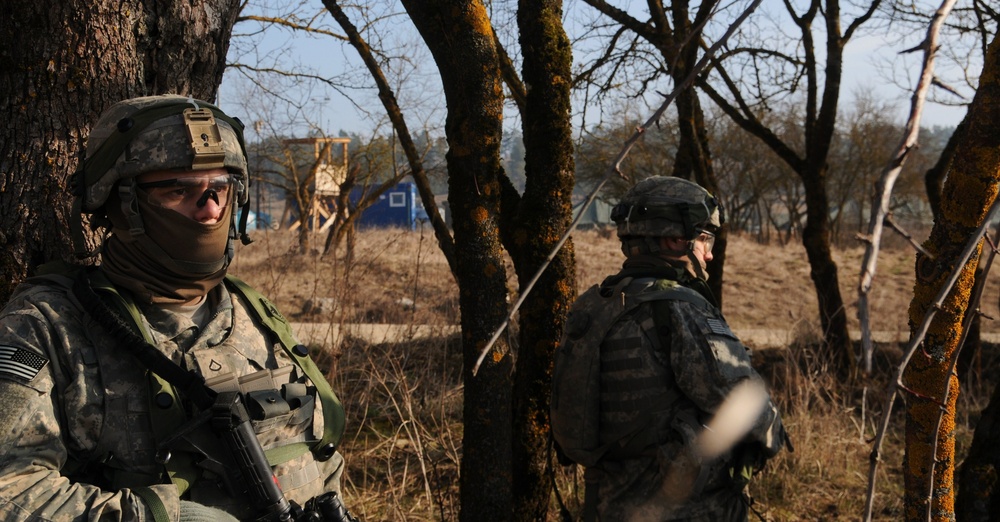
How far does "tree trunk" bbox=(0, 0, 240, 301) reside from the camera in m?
2.40

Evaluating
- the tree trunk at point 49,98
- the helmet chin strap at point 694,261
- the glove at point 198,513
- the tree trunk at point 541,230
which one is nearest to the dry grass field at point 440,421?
the tree trunk at point 541,230

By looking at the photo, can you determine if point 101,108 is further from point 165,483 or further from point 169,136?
point 165,483

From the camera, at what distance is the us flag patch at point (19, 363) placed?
161 cm

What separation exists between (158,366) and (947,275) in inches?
77.8

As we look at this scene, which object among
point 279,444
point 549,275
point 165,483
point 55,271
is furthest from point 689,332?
point 55,271

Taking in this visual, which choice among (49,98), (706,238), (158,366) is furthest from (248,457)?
(706,238)

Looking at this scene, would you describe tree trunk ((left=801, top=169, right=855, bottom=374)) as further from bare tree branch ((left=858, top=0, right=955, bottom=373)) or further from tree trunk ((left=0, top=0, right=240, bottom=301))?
bare tree branch ((left=858, top=0, right=955, bottom=373))

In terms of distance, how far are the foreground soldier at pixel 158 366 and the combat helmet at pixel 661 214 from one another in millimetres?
1412

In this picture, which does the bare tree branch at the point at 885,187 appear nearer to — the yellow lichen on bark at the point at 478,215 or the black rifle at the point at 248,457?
the black rifle at the point at 248,457

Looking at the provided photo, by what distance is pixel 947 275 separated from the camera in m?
2.26

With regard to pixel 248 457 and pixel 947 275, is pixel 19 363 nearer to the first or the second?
pixel 248 457

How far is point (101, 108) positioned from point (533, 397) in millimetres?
1933

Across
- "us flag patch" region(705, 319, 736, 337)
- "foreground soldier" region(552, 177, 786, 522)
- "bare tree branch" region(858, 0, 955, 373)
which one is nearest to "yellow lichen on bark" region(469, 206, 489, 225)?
"foreground soldier" region(552, 177, 786, 522)

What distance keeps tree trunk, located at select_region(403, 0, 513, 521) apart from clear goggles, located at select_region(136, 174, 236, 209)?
4.25 feet
